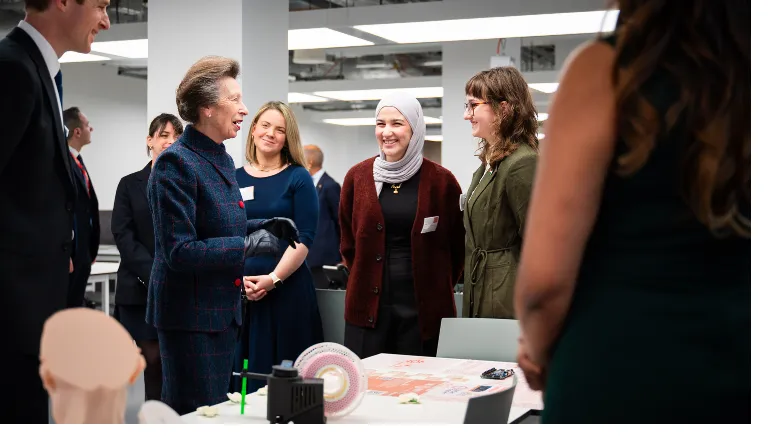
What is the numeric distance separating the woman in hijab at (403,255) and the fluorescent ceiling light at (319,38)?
231 centimetres

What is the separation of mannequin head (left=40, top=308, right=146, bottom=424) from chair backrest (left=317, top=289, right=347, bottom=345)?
254cm

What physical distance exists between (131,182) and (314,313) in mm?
1121

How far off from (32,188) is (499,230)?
1.79 meters

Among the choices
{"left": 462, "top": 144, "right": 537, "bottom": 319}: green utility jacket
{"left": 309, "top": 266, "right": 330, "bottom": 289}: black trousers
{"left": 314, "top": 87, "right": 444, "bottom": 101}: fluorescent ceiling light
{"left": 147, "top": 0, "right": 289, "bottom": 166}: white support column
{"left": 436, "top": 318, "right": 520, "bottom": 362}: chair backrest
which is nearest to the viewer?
{"left": 436, "top": 318, "right": 520, "bottom": 362}: chair backrest

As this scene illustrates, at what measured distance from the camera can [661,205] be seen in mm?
1173

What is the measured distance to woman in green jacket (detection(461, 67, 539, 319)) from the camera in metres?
3.00

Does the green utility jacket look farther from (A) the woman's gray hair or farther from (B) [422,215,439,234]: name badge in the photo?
(A) the woman's gray hair

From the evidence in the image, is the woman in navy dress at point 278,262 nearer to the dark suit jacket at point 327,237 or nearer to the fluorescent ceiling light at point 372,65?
the dark suit jacket at point 327,237

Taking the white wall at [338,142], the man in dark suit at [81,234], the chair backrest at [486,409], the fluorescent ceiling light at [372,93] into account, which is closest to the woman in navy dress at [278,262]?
the man in dark suit at [81,234]

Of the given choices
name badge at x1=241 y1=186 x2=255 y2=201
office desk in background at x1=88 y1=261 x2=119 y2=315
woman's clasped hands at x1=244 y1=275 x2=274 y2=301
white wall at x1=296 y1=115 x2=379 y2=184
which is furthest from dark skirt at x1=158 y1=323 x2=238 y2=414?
white wall at x1=296 y1=115 x2=379 y2=184

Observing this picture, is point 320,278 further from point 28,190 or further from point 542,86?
point 28,190

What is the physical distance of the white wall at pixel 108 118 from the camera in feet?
38.0

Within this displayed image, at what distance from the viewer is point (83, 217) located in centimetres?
176

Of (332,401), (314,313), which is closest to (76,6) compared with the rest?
(332,401)
